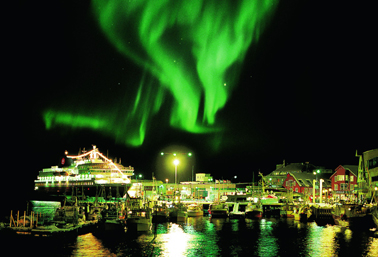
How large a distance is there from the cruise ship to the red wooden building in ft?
204

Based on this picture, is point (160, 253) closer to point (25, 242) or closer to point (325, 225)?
point (25, 242)

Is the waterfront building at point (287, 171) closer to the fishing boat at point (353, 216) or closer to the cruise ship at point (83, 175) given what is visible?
the cruise ship at point (83, 175)

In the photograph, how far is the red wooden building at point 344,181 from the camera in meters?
83.3

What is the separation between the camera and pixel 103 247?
3434cm

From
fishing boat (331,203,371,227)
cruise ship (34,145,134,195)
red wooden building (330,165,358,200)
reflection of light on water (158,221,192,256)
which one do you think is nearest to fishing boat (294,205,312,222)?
fishing boat (331,203,371,227)

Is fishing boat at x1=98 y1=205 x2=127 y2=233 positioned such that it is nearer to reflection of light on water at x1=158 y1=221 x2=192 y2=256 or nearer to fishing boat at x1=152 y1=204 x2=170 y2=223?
reflection of light on water at x1=158 y1=221 x2=192 y2=256

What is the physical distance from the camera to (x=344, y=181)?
8600 centimetres

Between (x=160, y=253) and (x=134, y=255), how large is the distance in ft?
7.55

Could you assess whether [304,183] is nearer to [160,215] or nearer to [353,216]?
[353,216]

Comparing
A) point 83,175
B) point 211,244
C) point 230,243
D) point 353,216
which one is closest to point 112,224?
point 211,244

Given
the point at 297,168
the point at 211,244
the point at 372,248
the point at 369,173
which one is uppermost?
the point at 369,173

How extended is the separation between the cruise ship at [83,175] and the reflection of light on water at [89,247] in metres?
79.3

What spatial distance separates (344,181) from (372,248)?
55415mm

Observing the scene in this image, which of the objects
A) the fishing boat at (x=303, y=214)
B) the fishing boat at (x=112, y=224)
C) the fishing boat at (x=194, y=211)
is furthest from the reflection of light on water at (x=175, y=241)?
the fishing boat at (x=303, y=214)
